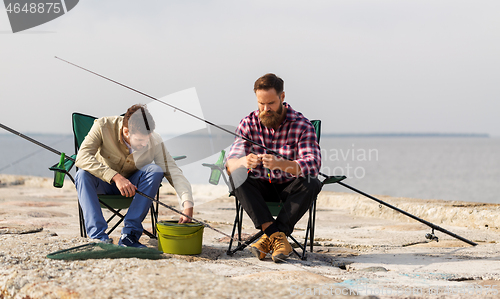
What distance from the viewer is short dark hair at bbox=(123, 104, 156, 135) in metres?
2.69

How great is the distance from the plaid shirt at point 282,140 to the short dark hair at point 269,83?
170 mm

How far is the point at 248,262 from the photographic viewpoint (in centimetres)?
252

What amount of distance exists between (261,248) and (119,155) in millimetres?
1055

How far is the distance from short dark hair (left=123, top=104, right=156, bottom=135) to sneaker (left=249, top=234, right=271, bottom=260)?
92 cm

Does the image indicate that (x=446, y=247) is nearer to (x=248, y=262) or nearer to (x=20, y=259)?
(x=248, y=262)

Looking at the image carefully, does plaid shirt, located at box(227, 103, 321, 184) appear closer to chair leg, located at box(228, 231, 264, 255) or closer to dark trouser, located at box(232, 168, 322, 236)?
dark trouser, located at box(232, 168, 322, 236)

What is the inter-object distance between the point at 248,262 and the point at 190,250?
1.17ft

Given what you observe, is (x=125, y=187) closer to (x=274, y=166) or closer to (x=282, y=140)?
(x=274, y=166)

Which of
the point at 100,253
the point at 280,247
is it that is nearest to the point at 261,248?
the point at 280,247

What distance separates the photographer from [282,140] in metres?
2.85

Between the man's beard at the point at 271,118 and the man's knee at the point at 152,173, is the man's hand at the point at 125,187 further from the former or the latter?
the man's beard at the point at 271,118

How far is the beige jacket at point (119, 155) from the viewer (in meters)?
2.77

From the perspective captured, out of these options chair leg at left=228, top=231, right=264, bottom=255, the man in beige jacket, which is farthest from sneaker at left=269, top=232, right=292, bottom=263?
the man in beige jacket

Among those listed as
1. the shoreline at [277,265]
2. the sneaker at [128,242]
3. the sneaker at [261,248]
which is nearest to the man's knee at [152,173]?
the sneaker at [128,242]
